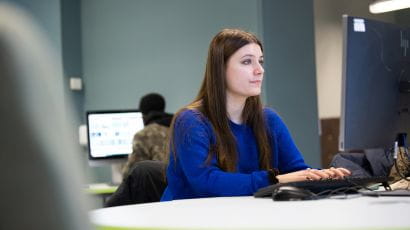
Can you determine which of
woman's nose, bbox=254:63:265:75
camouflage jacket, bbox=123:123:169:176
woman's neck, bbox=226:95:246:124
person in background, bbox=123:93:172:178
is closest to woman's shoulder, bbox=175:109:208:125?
woman's neck, bbox=226:95:246:124

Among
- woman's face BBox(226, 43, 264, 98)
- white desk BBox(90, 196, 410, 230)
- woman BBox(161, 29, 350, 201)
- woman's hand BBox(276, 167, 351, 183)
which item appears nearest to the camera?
white desk BBox(90, 196, 410, 230)

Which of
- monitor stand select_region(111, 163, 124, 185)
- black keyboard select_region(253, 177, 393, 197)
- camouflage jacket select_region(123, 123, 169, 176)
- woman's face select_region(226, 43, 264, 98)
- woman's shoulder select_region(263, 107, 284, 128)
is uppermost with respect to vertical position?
woman's face select_region(226, 43, 264, 98)

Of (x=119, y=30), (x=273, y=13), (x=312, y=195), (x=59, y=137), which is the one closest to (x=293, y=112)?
(x=273, y=13)

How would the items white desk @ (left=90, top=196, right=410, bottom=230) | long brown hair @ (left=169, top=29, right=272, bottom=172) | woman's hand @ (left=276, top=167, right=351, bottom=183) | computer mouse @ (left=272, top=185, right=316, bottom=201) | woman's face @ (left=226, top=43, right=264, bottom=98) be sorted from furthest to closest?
woman's face @ (left=226, top=43, right=264, bottom=98) < long brown hair @ (left=169, top=29, right=272, bottom=172) < woman's hand @ (left=276, top=167, right=351, bottom=183) < computer mouse @ (left=272, top=185, right=316, bottom=201) < white desk @ (left=90, top=196, right=410, bottom=230)

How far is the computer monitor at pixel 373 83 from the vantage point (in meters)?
1.84

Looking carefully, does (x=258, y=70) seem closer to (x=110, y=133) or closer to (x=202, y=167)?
(x=202, y=167)

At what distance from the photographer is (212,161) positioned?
A: 2146 mm

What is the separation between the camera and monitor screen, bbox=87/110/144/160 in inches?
195

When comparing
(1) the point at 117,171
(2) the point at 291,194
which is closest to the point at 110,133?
(1) the point at 117,171

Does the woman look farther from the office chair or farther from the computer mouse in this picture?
the office chair

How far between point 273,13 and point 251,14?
0.60ft

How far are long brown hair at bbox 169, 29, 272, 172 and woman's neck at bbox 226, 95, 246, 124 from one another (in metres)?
0.02

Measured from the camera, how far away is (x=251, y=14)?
505cm

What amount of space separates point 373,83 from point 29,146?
5.26 ft
